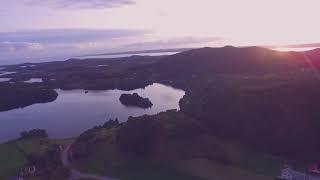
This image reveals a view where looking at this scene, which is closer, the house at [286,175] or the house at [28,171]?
the house at [286,175]

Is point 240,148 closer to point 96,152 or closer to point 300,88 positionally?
point 300,88

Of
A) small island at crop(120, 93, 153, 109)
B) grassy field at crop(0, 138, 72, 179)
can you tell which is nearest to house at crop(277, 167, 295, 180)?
grassy field at crop(0, 138, 72, 179)

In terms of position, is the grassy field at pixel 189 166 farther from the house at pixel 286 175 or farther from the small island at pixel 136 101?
A: the small island at pixel 136 101

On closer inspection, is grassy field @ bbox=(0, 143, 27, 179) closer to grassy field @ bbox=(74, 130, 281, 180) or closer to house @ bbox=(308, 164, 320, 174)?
grassy field @ bbox=(74, 130, 281, 180)

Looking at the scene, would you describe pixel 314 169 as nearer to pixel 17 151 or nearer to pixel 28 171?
pixel 28 171

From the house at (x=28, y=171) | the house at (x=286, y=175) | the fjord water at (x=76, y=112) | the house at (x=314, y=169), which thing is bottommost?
the fjord water at (x=76, y=112)

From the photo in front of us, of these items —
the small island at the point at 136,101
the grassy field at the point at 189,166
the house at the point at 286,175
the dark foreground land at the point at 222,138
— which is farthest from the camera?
the small island at the point at 136,101

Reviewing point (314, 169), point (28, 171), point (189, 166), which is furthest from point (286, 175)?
point (28, 171)

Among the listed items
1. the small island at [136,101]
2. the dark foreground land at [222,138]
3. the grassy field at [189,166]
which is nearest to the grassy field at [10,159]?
the dark foreground land at [222,138]

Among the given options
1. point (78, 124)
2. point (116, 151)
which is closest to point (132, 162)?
Answer: point (116, 151)
